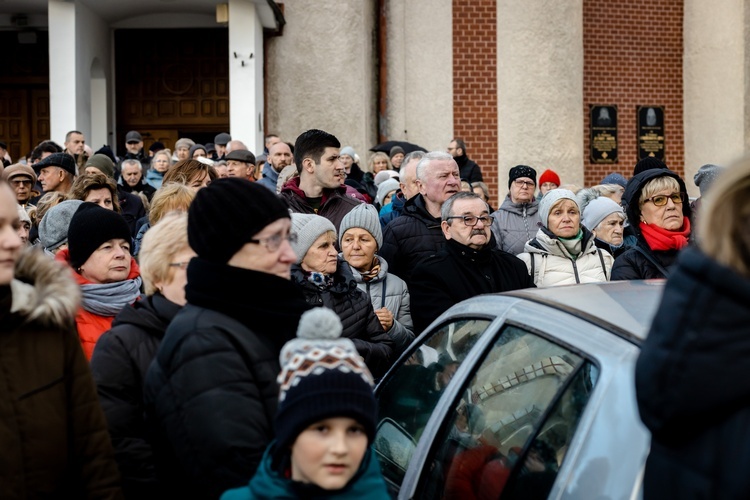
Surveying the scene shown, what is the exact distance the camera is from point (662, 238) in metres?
6.47

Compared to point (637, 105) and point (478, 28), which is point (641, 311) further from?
point (637, 105)

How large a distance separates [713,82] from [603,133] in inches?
83.1

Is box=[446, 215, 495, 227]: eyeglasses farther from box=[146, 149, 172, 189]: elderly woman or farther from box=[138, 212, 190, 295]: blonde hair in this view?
box=[146, 149, 172, 189]: elderly woman

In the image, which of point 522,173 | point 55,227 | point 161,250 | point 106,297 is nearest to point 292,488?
point 161,250

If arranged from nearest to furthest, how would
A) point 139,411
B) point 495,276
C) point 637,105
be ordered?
point 139,411
point 495,276
point 637,105

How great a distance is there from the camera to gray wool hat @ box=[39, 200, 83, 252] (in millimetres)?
6988

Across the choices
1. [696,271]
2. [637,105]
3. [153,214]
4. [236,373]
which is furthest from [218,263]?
[637,105]

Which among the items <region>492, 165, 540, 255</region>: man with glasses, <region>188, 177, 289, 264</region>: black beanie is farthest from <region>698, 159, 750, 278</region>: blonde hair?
<region>492, 165, 540, 255</region>: man with glasses

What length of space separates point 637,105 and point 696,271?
19.0 metres

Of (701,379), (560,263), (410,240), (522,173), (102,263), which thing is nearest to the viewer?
(701,379)

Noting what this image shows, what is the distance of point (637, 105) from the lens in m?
20.6

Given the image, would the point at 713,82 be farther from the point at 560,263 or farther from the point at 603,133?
the point at 560,263

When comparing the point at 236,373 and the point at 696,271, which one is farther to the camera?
the point at 236,373

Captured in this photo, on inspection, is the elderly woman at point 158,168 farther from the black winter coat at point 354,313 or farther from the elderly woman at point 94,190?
the black winter coat at point 354,313
